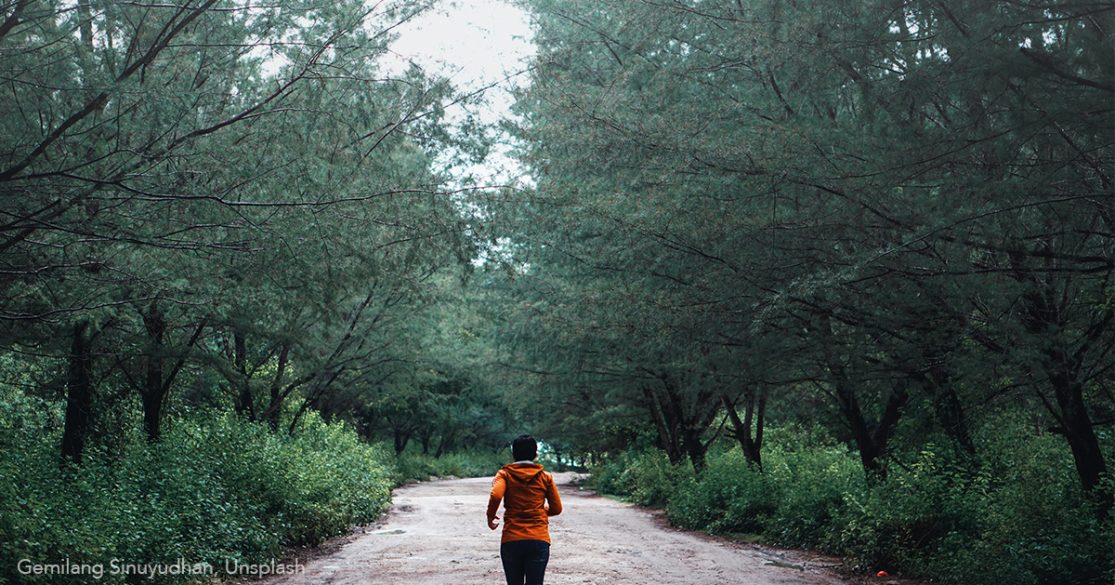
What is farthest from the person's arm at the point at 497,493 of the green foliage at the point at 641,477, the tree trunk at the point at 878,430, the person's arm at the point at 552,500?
the green foliage at the point at 641,477

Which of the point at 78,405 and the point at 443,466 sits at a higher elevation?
the point at 78,405

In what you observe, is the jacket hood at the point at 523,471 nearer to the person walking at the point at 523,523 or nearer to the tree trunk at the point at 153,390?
the person walking at the point at 523,523

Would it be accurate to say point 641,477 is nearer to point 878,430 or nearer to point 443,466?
point 878,430

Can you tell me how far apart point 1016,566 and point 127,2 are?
29.7 feet

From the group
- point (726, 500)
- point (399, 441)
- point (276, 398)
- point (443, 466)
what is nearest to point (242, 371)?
point (276, 398)

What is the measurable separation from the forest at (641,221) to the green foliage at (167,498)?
0.19 ft

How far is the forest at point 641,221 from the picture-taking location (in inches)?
269

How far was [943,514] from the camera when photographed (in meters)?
11.1

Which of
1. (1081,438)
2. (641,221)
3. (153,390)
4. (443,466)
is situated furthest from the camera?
(443,466)

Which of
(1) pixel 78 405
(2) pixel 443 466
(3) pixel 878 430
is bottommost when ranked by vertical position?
(2) pixel 443 466

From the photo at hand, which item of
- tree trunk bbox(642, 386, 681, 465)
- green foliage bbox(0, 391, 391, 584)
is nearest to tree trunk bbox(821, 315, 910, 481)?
green foliage bbox(0, 391, 391, 584)

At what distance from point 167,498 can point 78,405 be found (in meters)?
2.45

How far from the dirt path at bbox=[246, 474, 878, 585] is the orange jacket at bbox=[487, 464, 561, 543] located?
11.6ft

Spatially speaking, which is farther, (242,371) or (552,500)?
(242,371)
